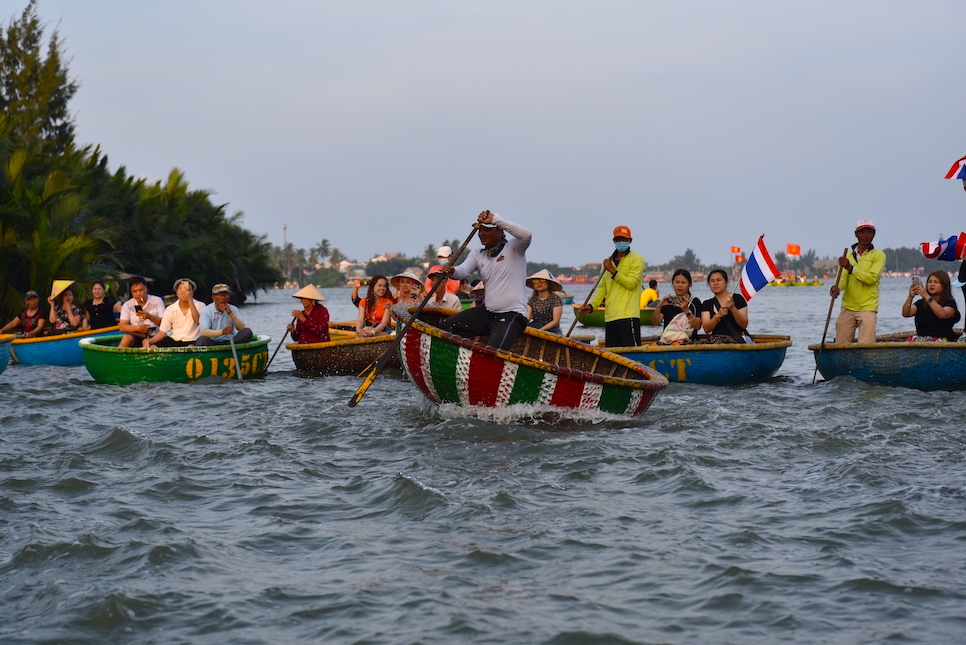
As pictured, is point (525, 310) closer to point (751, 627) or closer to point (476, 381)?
point (476, 381)

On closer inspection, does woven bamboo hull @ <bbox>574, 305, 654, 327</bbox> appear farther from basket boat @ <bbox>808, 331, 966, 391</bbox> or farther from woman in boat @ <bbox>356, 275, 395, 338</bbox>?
basket boat @ <bbox>808, 331, 966, 391</bbox>

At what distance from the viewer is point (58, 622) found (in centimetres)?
484

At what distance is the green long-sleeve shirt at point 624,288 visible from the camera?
39.3 ft

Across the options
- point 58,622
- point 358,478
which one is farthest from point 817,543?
point 58,622

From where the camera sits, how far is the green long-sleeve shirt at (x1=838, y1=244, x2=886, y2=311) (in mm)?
12195

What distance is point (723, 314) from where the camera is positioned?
495 inches

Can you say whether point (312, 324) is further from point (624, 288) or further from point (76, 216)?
point (76, 216)

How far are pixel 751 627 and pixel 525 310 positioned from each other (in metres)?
5.56

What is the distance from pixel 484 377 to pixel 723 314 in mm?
Result: 4330

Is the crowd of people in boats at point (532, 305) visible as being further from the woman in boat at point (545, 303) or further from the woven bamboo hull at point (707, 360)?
the woven bamboo hull at point (707, 360)

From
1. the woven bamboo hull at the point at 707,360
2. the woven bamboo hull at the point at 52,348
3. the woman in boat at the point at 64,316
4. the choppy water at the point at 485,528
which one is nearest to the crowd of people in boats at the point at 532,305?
the woven bamboo hull at the point at 707,360

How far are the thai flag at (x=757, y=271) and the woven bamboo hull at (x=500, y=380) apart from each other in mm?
3897

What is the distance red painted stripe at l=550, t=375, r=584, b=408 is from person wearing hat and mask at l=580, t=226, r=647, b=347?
8.97 feet

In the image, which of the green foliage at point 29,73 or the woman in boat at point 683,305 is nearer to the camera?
the woman in boat at point 683,305
